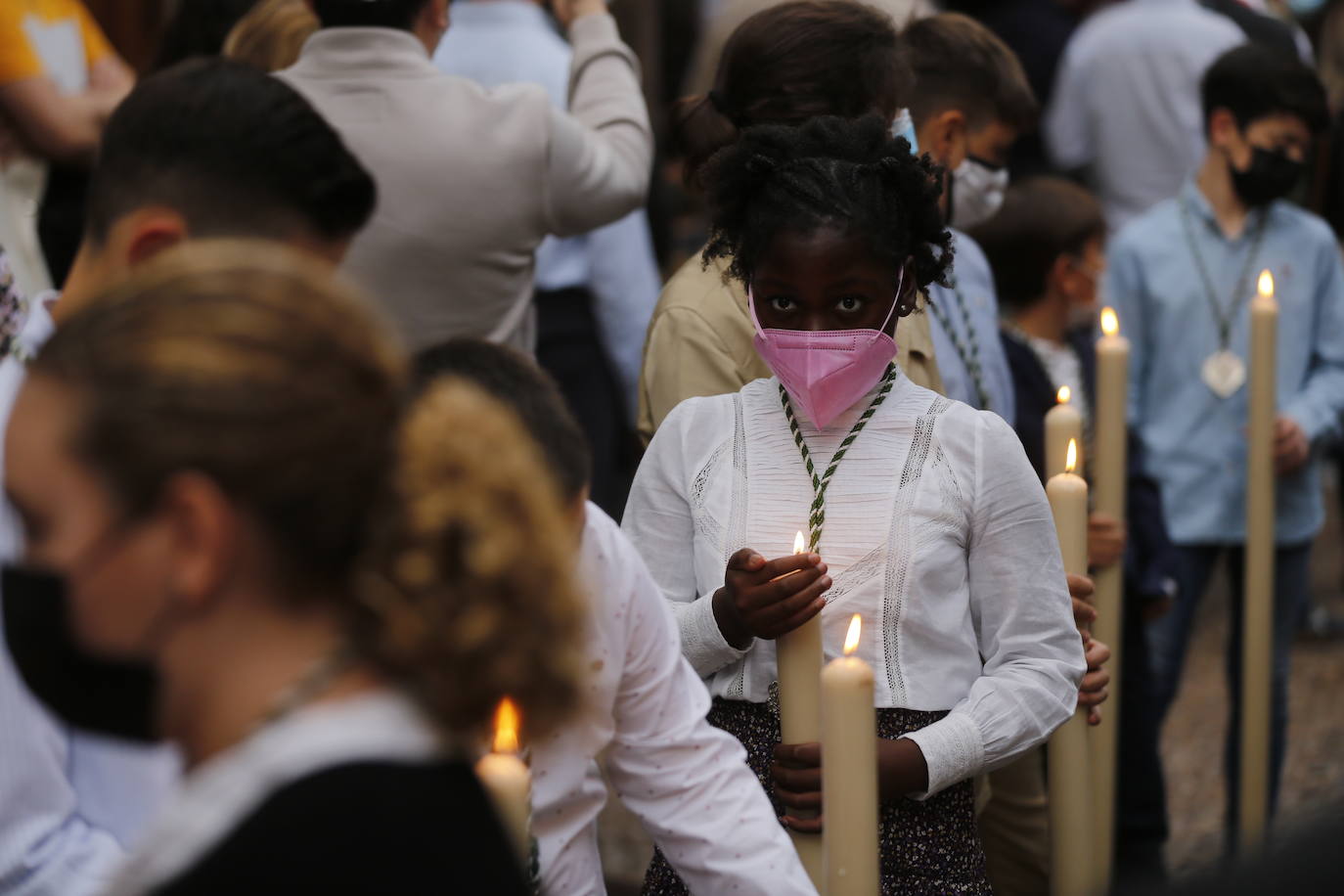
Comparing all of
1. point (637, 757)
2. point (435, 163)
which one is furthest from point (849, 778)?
point (435, 163)

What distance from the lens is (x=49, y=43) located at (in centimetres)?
384

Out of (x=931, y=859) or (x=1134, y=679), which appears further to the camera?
(x=1134, y=679)

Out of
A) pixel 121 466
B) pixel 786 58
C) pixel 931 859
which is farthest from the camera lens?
pixel 786 58

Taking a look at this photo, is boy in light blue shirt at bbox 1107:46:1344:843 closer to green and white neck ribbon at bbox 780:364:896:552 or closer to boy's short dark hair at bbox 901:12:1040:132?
boy's short dark hair at bbox 901:12:1040:132

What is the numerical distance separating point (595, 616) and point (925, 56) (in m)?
1.81

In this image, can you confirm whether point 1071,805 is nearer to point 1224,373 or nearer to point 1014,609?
point 1014,609

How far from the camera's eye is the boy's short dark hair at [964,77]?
10.8ft

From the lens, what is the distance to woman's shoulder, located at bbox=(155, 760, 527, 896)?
1.16 m

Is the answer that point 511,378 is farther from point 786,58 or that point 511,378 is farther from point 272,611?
point 786,58

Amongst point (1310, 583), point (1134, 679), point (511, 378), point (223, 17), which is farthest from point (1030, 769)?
point (1310, 583)

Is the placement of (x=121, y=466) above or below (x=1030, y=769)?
above

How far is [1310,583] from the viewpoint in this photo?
7055 mm

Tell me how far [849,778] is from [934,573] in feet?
1.77

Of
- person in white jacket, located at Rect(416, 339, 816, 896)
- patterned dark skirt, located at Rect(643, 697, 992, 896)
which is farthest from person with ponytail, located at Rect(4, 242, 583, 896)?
patterned dark skirt, located at Rect(643, 697, 992, 896)
